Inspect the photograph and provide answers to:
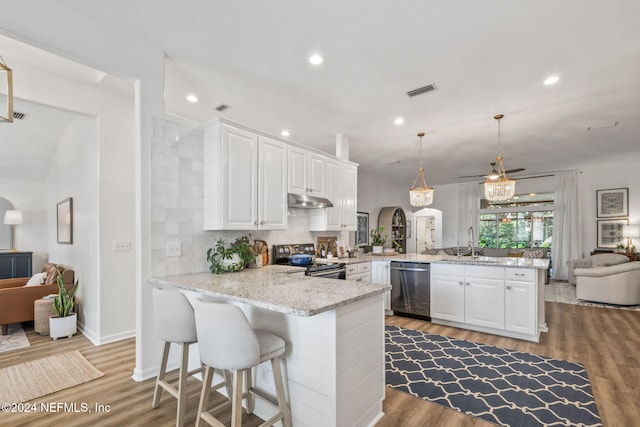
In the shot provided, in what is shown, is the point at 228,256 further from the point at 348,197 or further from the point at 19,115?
the point at 19,115

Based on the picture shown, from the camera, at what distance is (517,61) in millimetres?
2807

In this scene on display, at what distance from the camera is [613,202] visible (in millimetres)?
7418

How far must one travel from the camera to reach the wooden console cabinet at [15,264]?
18.9 ft

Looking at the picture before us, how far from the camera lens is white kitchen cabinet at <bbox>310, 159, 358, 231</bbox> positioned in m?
4.61

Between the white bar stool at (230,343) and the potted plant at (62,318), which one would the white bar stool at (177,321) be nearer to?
the white bar stool at (230,343)

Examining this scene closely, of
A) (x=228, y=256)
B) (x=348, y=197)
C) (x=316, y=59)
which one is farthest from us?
(x=348, y=197)

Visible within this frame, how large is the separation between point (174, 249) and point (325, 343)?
5.80ft

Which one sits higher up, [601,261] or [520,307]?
[601,261]

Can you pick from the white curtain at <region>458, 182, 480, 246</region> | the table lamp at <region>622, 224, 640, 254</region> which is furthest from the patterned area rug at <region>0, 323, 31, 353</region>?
the table lamp at <region>622, 224, 640, 254</region>

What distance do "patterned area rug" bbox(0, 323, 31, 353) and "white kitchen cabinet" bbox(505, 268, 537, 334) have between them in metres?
5.59

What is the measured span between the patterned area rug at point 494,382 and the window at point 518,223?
6.55 m

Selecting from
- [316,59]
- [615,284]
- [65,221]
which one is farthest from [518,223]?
[65,221]

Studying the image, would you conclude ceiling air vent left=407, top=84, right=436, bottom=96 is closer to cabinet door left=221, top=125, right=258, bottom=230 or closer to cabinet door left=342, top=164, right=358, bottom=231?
cabinet door left=342, top=164, right=358, bottom=231

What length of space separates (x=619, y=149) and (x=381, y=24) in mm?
6511
